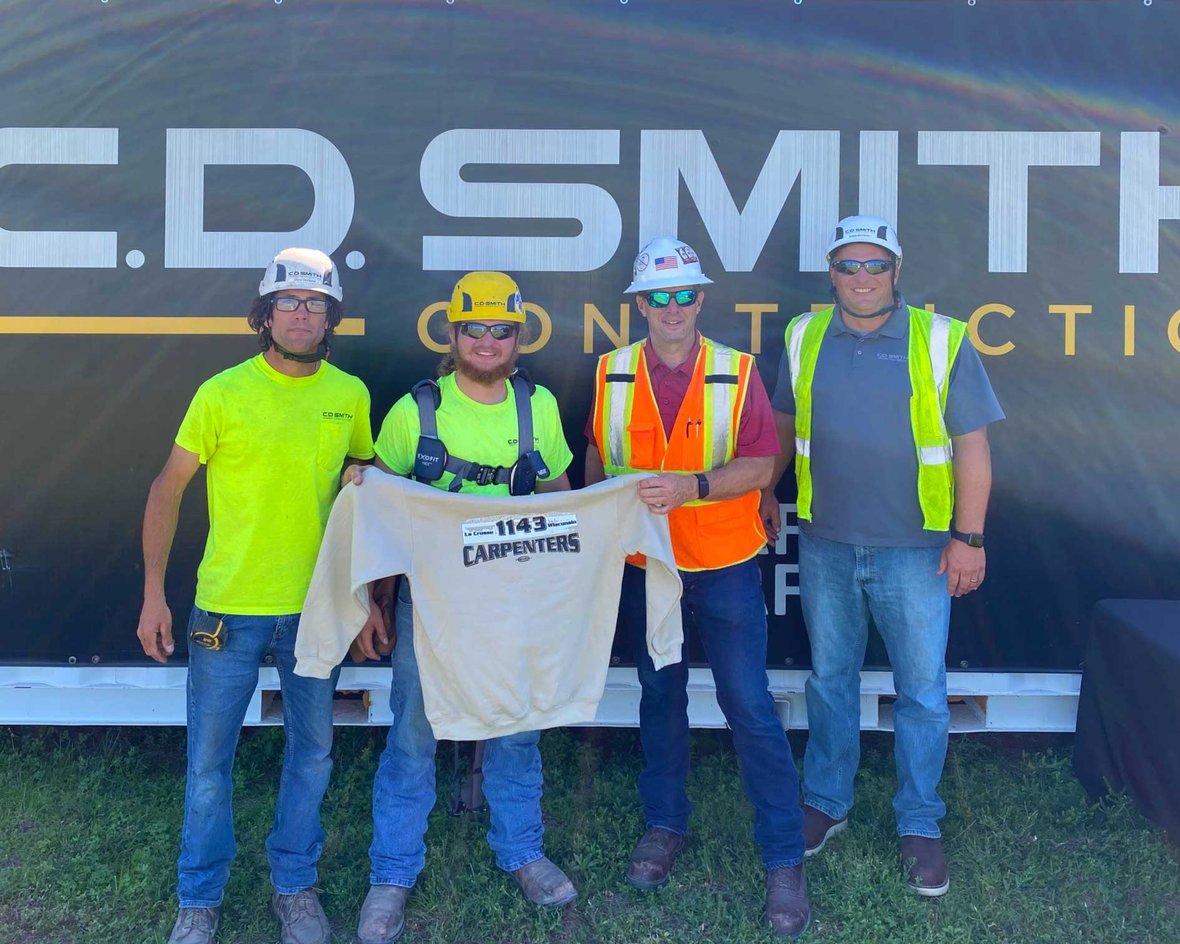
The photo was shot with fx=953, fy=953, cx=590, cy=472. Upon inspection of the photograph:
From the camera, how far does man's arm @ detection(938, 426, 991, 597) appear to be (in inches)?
102

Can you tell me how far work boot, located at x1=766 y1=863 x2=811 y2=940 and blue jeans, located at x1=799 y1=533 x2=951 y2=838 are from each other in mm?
352

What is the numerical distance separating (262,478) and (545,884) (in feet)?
4.42

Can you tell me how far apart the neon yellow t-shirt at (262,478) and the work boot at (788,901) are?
1.47m

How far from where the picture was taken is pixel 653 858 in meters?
2.75

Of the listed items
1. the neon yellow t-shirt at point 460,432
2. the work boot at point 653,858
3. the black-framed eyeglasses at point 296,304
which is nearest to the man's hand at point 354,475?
the neon yellow t-shirt at point 460,432

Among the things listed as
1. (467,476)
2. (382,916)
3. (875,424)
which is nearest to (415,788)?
(382,916)

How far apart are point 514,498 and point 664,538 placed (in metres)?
0.40

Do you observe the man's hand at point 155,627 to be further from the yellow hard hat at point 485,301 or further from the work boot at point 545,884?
the work boot at point 545,884

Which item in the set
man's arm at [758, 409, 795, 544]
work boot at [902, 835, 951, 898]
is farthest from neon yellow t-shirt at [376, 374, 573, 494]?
work boot at [902, 835, 951, 898]

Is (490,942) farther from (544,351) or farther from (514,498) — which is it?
(544,351)

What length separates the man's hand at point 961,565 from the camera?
8.55ft

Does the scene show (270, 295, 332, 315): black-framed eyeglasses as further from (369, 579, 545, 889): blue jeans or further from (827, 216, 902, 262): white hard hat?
(827, 216, 902, 262): white hard hat

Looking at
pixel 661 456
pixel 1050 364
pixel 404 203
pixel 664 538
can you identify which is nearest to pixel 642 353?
pixel 661 456

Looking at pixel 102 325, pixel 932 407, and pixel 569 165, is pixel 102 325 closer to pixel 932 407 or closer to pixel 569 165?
pixel 569 165
